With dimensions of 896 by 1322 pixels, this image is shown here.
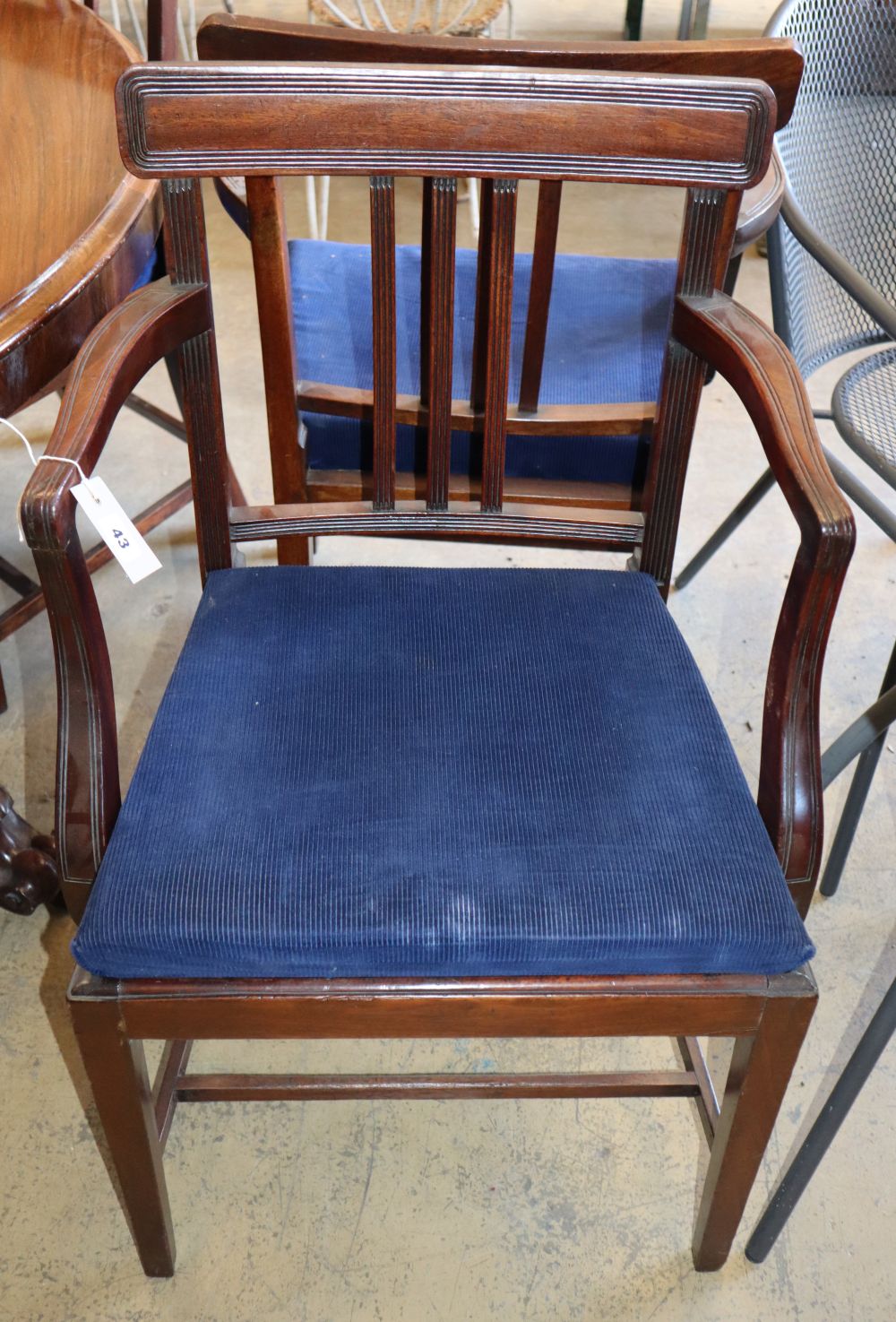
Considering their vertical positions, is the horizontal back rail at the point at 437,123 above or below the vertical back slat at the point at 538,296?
above

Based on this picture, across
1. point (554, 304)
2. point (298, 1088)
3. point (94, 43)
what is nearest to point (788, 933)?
point (298, 1088)

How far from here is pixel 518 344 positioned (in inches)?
59.7

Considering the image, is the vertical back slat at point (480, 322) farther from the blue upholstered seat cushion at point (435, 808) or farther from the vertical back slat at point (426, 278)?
the blue upholstered seat cushion at point (435, 808)

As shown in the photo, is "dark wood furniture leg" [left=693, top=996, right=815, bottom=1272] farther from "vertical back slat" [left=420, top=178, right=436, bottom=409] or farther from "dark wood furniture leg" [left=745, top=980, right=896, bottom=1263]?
"vertical back slat" [left=420, top=178, right=436, bottom=409]

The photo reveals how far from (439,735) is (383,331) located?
15.2 inches

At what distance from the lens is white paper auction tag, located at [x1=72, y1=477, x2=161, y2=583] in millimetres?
913

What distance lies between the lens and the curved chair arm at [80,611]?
2.72ft

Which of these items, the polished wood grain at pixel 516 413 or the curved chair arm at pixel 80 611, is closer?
the curved chair arm at pixel 80 611

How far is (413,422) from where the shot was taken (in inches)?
52.7

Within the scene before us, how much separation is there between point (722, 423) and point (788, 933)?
177 centimetres

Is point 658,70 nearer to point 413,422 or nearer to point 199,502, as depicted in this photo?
point 413,422

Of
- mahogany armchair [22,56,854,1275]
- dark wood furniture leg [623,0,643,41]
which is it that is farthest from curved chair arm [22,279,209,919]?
dark wood furniture leg [623,0,643,41]

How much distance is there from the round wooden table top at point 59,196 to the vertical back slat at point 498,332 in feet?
1.18

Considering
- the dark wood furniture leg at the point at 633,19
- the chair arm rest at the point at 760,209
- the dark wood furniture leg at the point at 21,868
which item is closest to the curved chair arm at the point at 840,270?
the chair arm rest at the point at 760,209
